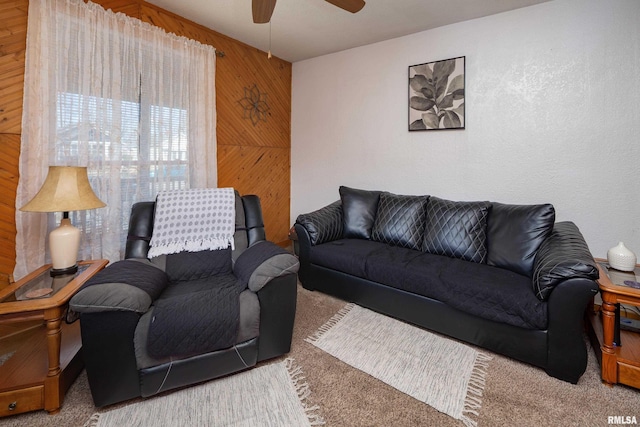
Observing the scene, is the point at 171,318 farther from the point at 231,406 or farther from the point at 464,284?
the point at 464,284

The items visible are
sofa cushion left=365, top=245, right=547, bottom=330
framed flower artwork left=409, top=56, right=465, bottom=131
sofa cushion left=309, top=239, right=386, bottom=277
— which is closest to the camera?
sofa cushion left=365, top=245, right=547, bottom=330

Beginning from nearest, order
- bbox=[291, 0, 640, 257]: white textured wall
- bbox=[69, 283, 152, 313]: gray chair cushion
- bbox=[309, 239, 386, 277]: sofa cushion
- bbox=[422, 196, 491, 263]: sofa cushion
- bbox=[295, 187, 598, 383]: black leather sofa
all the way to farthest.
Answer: bbox=[69, 283, 152, 313]: gray chair cushion < bbox=[295, 187, 598, 383]: black leather sofa < bbox=[291, 0, 640, 257]: white textured wall < bbox=[422, 196, 491, 263]: sofa cushion < bbox=[309, 239, 386, 277]: sofa cushion

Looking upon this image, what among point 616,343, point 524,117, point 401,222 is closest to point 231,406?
point 401,222

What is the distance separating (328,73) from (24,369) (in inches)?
155

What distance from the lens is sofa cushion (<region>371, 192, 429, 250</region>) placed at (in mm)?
2857

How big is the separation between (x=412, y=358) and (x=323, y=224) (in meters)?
1.45

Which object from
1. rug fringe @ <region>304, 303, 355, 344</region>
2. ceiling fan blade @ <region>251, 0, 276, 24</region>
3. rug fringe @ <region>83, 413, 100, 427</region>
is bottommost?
rug fringe @ <region>83, 413, 100, 427</region>

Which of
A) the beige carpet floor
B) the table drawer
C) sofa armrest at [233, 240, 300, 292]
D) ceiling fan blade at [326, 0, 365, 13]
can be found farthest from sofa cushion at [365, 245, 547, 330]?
the table drawer

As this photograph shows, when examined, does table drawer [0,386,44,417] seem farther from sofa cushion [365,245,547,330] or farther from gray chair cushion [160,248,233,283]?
sofa cushion [365,245,547,330]

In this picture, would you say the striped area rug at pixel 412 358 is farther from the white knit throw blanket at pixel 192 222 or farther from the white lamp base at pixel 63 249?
the white lamp base at pixel 63 249

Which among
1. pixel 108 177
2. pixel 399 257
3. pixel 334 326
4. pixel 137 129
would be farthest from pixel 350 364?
pixel 137 129

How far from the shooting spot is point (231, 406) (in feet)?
5.11

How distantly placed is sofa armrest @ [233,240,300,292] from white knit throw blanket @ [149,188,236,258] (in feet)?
1.20

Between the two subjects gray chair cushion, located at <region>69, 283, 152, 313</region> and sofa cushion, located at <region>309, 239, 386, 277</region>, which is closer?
gray chair cushion, located at <region>69, 283, 152, 313</region>
